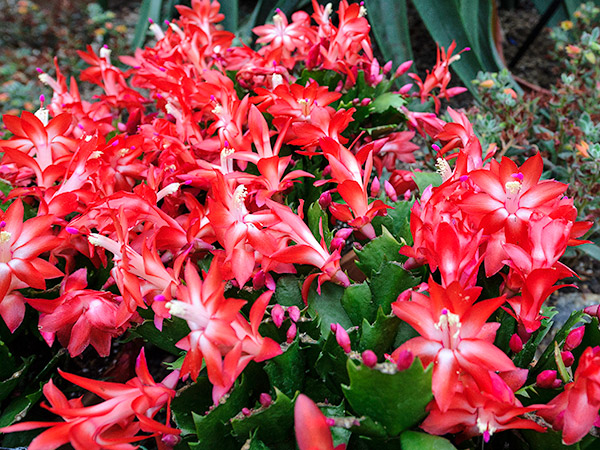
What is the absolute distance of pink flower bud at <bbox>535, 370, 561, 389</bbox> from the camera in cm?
54

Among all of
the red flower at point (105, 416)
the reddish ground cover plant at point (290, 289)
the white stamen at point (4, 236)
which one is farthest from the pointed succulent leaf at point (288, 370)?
the white stamen at point (4, 236)

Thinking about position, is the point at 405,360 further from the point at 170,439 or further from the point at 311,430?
the point at 170,439

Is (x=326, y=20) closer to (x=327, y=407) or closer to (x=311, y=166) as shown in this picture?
(x=311, y=166)

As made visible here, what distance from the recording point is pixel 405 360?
47cm

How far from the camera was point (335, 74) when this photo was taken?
3.13 ft

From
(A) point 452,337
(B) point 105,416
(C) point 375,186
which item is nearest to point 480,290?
(A) point 452,337

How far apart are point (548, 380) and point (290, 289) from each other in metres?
0.30

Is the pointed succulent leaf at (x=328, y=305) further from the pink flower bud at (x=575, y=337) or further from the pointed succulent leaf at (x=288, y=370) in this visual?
the pink flower bud at (x=575, y=337)

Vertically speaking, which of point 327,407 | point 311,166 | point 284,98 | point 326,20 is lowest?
point 327,407

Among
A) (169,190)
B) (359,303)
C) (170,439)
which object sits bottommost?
(170,439)

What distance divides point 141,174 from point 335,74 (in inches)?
15.9

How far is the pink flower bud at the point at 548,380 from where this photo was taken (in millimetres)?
538

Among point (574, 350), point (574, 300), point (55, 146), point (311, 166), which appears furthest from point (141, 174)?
point (574, 300)

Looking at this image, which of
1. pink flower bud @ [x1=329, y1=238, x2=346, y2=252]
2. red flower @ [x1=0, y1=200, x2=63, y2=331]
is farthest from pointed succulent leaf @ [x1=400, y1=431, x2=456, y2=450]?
red flower @ [x1=0, y1=200, x2=63, y2=331]
